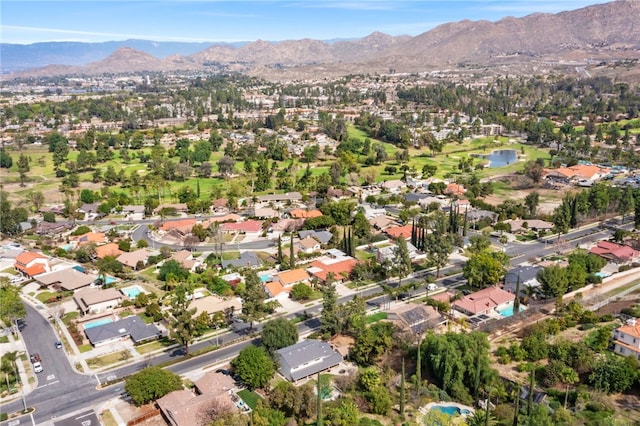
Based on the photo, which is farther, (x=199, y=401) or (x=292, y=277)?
(x=292, y=277)

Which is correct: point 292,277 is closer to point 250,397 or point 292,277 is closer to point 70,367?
point 250,397

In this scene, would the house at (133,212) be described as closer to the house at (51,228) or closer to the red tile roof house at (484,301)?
the house at (51,228)

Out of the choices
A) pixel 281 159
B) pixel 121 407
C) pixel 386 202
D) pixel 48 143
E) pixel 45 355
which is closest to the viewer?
pixel 121 407

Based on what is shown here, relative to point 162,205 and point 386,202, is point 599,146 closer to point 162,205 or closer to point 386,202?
point 386,202

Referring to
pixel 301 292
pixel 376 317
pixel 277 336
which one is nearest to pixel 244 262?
pixel 301 292

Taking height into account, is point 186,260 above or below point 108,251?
below

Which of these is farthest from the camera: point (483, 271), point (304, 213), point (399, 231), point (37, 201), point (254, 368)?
point (37, 201)

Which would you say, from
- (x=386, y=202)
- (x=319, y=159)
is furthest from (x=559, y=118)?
(x=386, y=202)

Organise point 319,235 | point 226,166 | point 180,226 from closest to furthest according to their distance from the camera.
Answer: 1. point 319,235
2. point 180,226
3. point 226,166
